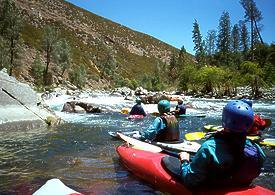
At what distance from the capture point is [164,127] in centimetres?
756

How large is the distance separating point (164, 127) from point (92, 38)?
110m

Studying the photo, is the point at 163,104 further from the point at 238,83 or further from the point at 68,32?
the point at 68,32

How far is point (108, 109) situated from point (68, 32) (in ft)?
304

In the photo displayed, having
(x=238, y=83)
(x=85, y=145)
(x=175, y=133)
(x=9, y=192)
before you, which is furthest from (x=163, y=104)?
(x=238, y=83)

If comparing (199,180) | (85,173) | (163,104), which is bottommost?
(85,173)

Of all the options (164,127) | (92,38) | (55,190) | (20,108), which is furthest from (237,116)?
(92,38)

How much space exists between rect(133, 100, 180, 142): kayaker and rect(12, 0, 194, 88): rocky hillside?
63999mm

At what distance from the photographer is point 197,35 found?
70.7m

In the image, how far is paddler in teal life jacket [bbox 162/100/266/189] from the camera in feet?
11.8

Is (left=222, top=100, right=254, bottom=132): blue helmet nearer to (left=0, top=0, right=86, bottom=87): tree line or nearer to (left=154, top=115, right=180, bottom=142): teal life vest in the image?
(left=154, top=115, right=180, bottom=142): teal life vest

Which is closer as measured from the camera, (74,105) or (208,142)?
(208,142)

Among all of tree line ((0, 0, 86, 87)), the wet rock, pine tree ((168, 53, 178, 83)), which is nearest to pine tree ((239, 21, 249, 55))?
pine tree ((168, 53, 178, 83))

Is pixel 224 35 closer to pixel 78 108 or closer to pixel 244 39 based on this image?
pixel 244 39

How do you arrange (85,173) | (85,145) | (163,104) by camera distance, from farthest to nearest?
(85,145) → (163,104) → (85,173)
